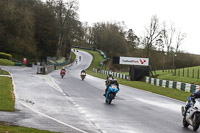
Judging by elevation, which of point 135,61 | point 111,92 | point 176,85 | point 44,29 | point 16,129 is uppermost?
point 44,29

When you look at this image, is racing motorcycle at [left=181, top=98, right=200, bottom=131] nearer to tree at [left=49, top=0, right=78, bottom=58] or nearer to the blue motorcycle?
the blue motorcycle

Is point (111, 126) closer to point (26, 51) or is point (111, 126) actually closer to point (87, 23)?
point (26, 51)

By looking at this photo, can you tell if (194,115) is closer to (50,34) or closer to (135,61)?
(135,61)

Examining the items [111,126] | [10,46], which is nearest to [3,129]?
[111,126]

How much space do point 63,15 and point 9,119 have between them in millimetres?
76577

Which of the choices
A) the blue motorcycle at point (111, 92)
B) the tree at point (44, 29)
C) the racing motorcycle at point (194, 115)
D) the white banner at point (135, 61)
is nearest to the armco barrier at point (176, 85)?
the white banner at point (135, 61)

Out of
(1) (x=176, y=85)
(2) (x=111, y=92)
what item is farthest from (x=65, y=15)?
(2) (x=111, y=92)

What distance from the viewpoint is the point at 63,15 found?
84.3 meters

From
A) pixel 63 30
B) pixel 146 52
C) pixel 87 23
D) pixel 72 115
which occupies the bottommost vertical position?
pixel 72 115

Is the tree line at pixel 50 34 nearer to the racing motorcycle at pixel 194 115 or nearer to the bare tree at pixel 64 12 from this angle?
the bare tree at pixel 64 12

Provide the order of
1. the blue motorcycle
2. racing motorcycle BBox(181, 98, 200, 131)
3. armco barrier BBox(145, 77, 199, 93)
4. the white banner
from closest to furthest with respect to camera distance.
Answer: racing motorcycle BBox(181, 98, 200, 131)
the blue motorcycle
armco barrier BBox(145, 77, 199, 93)
the white banner

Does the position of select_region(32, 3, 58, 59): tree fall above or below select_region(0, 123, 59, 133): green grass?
above

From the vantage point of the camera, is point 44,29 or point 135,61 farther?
point 44,29

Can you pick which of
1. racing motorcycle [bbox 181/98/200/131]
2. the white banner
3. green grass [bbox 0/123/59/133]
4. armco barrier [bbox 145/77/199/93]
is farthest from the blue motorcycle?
the white banner
